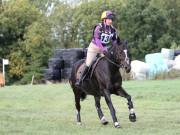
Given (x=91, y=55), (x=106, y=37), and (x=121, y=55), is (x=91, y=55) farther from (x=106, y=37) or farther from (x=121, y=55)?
(x=121, y=55)

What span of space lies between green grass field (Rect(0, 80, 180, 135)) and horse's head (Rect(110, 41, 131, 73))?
1.38m

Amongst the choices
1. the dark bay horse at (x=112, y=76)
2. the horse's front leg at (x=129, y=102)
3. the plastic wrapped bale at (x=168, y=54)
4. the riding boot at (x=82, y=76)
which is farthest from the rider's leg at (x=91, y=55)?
the plastic wrapped bale at (x=168, y=54)

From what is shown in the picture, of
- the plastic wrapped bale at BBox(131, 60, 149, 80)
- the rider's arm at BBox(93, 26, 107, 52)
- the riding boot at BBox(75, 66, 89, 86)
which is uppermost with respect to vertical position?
the rider's arm at BBox(93, 26, 107, 52)

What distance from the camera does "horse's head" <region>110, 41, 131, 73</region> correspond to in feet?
42.0

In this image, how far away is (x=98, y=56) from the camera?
541 inches

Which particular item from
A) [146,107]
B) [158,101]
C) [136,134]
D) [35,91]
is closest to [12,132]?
[136,134]

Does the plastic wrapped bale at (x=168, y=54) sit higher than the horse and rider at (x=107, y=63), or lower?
lower

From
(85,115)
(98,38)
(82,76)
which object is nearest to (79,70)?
(82,76)

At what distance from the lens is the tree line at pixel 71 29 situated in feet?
193

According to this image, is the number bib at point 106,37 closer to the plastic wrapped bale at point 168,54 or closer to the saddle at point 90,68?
the saddle at point 90,68

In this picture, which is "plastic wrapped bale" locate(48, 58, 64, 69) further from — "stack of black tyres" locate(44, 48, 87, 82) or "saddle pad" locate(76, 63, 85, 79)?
"saddle pad" locate(76, 63, 85, 79)

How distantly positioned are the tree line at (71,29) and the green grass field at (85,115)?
31.3m

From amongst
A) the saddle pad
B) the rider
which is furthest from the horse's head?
the saddle pad

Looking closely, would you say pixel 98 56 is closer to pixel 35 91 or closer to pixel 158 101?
pixel 158 101
